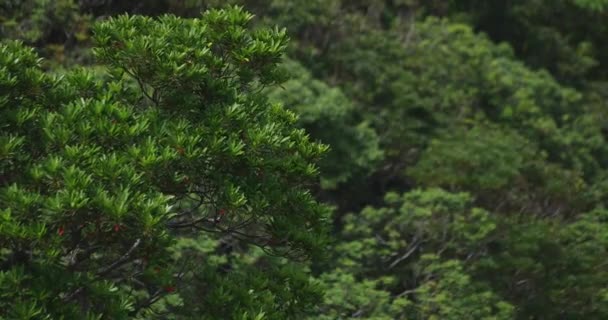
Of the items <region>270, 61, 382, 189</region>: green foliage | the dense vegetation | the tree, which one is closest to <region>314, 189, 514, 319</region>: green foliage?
the dense vegetation

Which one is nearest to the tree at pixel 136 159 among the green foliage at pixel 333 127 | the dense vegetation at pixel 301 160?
the dense vegetation at pixel 301 160

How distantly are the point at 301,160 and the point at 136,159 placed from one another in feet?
5.19

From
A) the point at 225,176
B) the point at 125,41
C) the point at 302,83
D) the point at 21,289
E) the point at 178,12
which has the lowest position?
the point at 302,83

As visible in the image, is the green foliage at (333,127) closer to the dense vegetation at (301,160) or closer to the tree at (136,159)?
the dense vegetation at (301,160)

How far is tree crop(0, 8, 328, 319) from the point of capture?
20.9 ft

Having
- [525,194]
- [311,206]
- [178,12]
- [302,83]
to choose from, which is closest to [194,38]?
[311,206]

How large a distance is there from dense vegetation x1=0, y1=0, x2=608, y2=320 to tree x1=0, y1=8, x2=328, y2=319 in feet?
0.07

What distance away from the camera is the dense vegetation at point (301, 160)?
22.1ft

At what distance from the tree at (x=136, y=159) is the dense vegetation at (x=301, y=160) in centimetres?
2

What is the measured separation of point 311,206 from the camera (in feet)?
25.7

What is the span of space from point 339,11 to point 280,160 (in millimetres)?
14716

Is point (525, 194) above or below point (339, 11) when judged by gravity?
below

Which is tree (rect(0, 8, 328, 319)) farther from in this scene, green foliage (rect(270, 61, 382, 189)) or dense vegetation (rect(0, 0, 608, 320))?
green foliage (rect(270, 61, 382, 189))

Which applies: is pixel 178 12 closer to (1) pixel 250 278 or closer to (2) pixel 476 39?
(1) pixel 250 278
